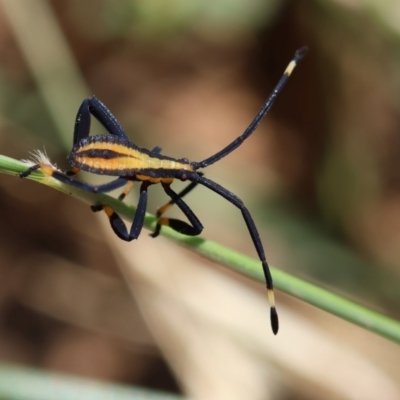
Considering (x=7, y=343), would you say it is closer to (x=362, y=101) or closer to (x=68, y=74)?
(x=68, y=74)

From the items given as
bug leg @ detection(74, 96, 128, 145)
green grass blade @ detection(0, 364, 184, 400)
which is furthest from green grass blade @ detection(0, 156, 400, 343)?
green grass blade @ detection(0, 364, 184, 400)

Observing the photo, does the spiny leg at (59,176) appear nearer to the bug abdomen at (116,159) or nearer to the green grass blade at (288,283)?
the green grass blade at (288,283)

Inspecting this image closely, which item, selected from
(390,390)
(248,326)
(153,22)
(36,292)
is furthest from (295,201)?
(36,292)

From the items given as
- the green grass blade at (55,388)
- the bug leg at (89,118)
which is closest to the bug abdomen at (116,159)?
the bug leg at (89,118)

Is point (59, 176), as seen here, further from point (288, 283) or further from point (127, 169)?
point (288, 283)

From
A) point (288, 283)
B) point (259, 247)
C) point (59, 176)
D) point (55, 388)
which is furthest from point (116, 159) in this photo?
point (55, 388)

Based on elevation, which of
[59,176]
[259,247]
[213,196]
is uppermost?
[213,196]

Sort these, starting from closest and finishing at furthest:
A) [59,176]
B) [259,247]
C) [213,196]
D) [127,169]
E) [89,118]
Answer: [59,176], [259,247], [127,169], [89,118], [213,196]

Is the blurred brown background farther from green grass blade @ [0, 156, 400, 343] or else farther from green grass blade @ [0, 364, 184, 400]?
green grass blade @ [0, 156, 400, 343]
